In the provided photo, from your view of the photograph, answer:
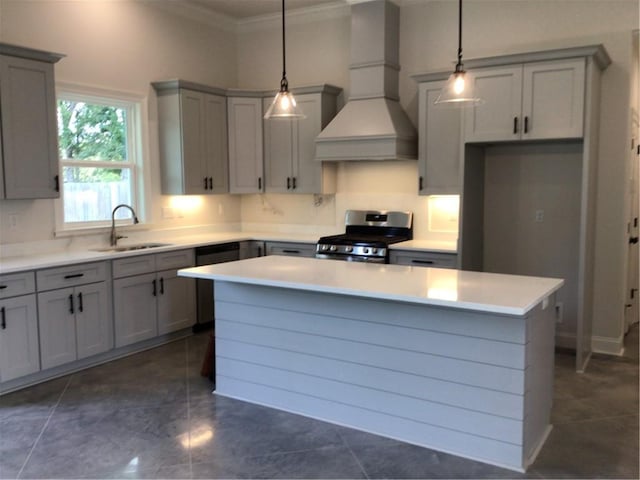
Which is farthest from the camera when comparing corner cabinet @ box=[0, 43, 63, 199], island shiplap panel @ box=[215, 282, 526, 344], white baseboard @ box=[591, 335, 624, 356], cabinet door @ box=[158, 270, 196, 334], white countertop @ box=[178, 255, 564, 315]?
cabinet door @ box=[158, 270, 196, 334]

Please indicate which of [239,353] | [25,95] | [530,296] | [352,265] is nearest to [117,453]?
[239,353]

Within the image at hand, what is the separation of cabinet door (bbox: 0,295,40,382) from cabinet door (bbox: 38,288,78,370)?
5cm

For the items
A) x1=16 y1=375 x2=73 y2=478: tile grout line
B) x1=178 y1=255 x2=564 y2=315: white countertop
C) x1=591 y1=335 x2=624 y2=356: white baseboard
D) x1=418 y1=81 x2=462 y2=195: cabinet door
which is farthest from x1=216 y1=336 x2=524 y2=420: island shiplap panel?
x1=591 y1=335 x2=624 y2=356: white baseboard

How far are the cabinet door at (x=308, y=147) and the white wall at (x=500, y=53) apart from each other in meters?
0.34

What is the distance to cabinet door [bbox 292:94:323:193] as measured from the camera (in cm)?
569

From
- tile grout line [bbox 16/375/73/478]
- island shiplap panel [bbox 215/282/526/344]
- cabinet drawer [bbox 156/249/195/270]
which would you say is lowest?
tile grout line [bbox 16/375/73/478]

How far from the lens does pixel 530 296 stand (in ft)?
8.89

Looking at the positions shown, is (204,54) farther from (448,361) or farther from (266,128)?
(448,361)

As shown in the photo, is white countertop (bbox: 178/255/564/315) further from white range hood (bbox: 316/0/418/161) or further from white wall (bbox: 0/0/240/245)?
white wall (bbox: 0/0/240/245)

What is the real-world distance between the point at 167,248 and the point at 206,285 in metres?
0.64

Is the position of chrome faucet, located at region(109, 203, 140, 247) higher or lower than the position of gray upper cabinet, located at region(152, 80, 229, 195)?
lower

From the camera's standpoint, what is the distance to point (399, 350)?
3.11 metres

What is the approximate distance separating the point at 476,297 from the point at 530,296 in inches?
10.2

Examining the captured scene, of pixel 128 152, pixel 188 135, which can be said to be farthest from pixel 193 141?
pixel 128 152
